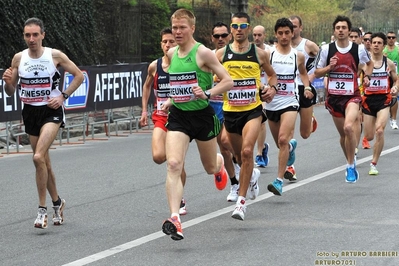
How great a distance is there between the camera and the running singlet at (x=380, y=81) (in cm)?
1459

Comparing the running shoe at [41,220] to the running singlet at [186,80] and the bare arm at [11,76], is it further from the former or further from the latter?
the running singlet at [186,80]

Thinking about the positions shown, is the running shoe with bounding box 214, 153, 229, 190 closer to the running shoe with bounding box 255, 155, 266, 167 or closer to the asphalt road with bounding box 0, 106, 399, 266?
the asphalt road with bounding box 0, 106, 399, 266

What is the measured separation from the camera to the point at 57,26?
79.4ft

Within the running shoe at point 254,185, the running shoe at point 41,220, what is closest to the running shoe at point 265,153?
the running shoe at point 254,185

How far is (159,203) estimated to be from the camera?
11055 millimetres

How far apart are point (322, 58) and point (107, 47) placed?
1511cm

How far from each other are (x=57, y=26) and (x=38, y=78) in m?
14.8

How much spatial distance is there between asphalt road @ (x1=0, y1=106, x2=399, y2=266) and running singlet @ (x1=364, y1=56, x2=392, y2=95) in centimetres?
111

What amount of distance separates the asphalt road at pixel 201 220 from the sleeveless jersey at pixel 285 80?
1.06 meters

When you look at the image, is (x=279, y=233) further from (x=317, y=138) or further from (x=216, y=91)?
(x=317, y=138)

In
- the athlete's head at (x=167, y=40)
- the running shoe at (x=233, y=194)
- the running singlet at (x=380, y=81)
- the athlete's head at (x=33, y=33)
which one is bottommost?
the running shoe at (x=233, y=194)

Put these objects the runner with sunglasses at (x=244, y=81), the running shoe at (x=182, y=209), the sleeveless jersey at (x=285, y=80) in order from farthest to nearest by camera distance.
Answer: the sleeveless jersey at (x=285, y=80) → the runner with sunglasses at (x=244, y=81) → the running shoe at (x=182, y=209)

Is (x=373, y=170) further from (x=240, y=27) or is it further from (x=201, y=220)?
(x=201, y=220)

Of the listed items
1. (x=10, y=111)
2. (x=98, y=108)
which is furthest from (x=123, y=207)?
(x=98, y=108)
